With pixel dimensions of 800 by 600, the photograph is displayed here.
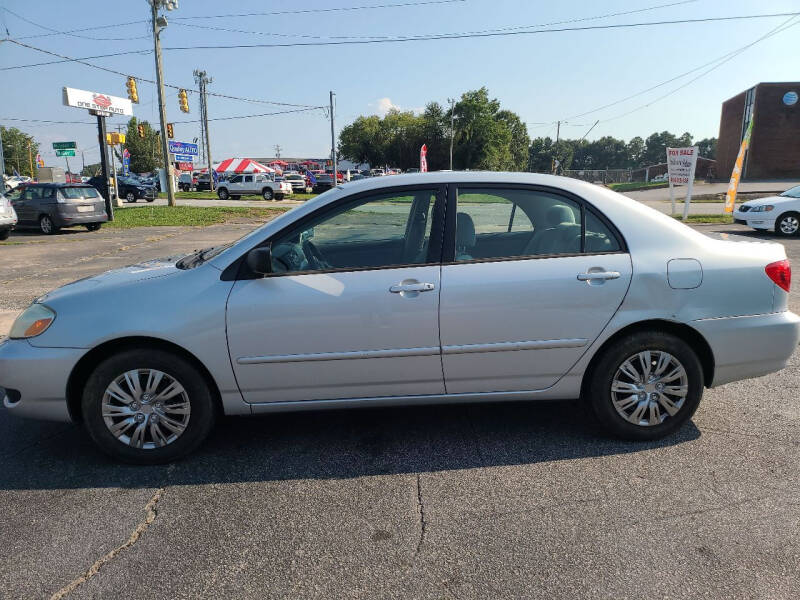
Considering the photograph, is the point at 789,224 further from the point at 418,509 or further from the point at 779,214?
the point at 418,509

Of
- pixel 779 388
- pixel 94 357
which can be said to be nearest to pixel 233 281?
pixel 94 357

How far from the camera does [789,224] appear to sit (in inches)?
580

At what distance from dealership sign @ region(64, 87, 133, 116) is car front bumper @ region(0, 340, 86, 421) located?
2339 centimetres

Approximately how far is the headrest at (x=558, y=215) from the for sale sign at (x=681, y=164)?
16.9m

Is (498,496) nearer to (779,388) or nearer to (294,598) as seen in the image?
(294,598)

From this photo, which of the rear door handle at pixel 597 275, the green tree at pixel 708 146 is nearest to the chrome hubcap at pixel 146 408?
the rear door handle at pixel 597 275

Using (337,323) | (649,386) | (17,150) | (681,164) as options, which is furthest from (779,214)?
(17,150)

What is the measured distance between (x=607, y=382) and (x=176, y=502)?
254 centimetres

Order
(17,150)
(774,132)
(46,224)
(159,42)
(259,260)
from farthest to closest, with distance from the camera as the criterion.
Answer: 1. (17,150)
2. (774,132)
3. (159,42)
4. (46,224)
5. (259,260)

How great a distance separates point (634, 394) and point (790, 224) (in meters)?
14.1

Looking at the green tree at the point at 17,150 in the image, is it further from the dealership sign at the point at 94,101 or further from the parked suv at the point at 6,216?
the parked suv at the point at 6,216

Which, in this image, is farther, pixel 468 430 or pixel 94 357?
pixel 468 430

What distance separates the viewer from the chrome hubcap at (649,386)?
3.58 metres

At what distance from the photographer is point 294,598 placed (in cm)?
235
